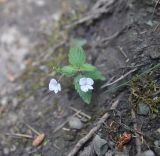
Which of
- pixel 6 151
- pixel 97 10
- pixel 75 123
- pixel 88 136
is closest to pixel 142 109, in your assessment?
pixel 88 136

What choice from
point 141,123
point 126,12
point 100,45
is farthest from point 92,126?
point 126,12

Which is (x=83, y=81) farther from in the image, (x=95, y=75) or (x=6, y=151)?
(x=6, y=151)

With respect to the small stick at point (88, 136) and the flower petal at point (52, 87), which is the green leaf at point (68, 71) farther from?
the small stick at point (88, 136)

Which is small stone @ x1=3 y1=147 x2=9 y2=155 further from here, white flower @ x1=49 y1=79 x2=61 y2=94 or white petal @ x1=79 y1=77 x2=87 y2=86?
white petal @ x1=79 y1=77 x2=87 y2=86

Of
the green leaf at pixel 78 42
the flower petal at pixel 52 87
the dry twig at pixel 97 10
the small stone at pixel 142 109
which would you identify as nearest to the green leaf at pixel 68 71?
the flower petal at pixel 52 87

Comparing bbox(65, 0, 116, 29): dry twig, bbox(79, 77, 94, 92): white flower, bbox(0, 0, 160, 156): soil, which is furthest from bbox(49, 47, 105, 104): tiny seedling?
bbox(65, 0, 116, 29): dry twig
